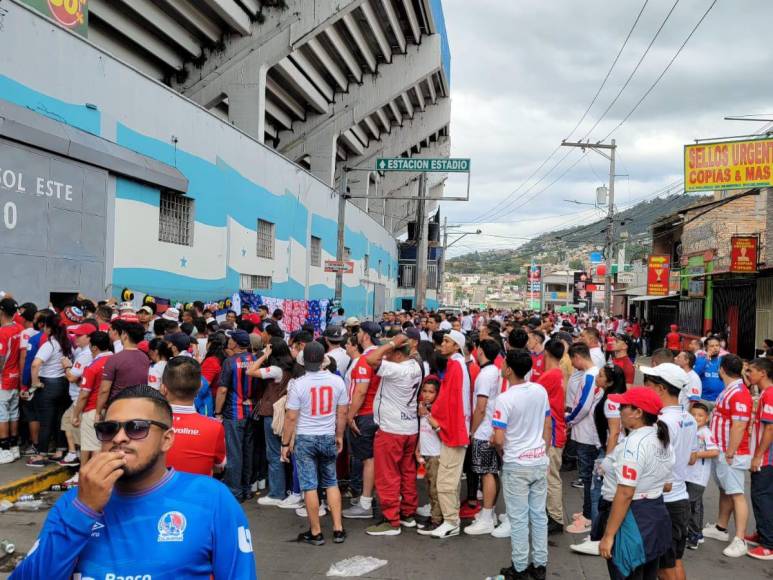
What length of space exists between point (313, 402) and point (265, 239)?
14.6m

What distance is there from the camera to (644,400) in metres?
3.96

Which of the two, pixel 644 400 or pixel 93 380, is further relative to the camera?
pixel 93 380

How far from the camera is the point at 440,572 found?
18.0 ft

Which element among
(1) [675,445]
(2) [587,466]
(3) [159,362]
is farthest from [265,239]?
(1) [675,445]

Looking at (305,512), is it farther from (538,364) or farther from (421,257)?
(421,257)

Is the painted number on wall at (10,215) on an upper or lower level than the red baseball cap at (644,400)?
upper

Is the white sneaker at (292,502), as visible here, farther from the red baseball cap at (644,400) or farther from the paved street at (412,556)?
the red baseball cap at (644,400)

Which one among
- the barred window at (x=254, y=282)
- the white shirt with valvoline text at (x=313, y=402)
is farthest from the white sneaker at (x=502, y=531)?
the barred window at (x=254, y=282)

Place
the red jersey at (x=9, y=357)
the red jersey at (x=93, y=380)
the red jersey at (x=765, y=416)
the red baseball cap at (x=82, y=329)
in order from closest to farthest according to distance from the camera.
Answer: the red jersey at (x=765, y=416), the red jersey at (x=93, y=380), the red baseball cap at (x=82, y=329), the red jersey at (x=9, y=357)

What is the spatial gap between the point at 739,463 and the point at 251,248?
582 inches

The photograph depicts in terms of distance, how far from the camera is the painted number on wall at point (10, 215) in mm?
9271

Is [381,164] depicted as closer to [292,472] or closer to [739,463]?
[292,472]

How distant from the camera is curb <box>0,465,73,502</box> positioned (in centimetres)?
674

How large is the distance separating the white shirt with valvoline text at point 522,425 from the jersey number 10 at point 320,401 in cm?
Result: 172
